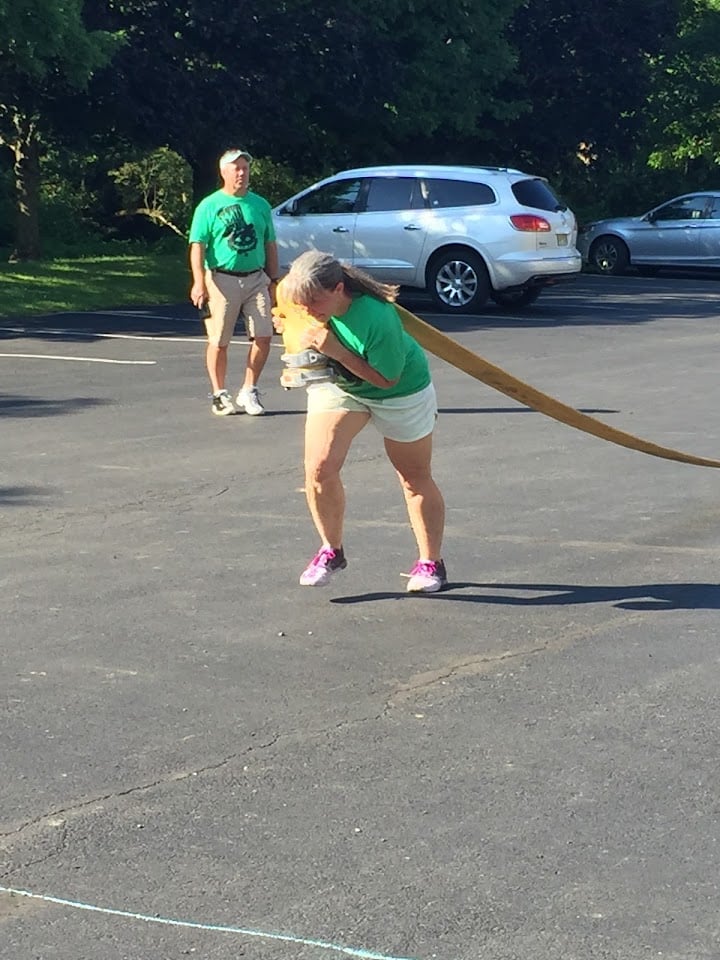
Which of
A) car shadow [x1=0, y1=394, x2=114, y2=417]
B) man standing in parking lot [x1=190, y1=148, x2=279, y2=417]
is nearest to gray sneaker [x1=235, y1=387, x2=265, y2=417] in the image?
man standing in parking lot [x1=190, y1=148, x2=279, y2=417]

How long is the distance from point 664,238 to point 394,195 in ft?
31.7

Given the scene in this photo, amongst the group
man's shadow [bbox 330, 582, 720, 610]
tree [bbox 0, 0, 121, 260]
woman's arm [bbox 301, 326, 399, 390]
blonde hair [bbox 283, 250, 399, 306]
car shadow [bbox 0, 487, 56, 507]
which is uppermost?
tree [bbox 0, 0, 121, 260]

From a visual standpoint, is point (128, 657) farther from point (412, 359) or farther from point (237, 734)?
point (412, 359)

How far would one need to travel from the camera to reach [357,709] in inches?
210

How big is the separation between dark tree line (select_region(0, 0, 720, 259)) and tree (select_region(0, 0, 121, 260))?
0.03m

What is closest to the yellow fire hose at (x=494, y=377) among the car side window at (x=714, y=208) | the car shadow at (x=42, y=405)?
the car shadow at (x=42, y=405)

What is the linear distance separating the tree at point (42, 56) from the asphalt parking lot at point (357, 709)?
10440mm

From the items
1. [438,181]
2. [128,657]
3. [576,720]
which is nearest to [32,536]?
[128,657]

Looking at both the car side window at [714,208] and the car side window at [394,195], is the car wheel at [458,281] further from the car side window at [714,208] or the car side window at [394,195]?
the car side window at [714,208]

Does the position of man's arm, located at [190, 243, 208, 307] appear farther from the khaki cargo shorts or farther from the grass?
the grass

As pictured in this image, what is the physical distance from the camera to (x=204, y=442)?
10469 millimetres

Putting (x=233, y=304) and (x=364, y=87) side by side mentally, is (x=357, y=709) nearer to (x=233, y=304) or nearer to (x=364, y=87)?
(x=233, y=304)

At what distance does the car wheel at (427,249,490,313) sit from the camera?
2062 cm

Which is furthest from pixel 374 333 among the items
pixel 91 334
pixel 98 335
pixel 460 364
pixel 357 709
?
pixel 91 334
